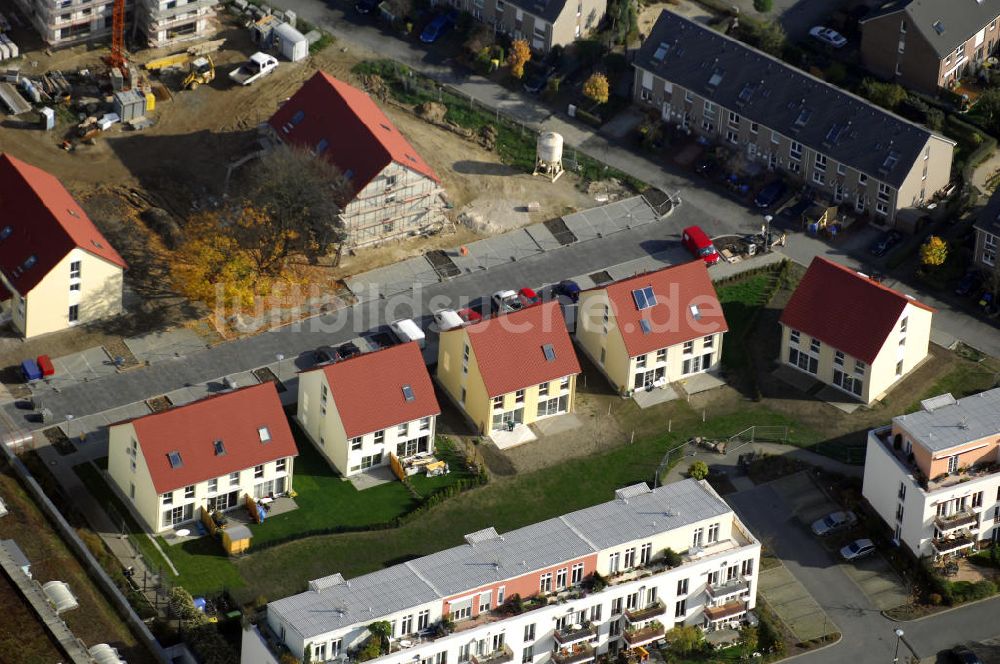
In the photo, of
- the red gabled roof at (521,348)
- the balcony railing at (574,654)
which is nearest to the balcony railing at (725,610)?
the balcony railing at (574,654)

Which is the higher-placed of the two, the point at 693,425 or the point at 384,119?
the point at 384,119

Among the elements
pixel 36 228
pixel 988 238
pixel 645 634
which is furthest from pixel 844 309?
pixel 36 228

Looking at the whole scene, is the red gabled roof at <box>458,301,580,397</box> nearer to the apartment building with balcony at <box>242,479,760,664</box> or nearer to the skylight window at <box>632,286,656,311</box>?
the skylight window at <box>632,286,656,311</box>

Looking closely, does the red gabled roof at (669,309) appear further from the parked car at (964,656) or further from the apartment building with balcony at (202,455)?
the parked car at (964,656)

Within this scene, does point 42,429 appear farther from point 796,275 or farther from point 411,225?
point 796,275

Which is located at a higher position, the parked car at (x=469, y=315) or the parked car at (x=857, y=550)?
the parked car at (x=469, y=315)

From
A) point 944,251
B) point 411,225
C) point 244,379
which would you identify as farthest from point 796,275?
point 244,379
